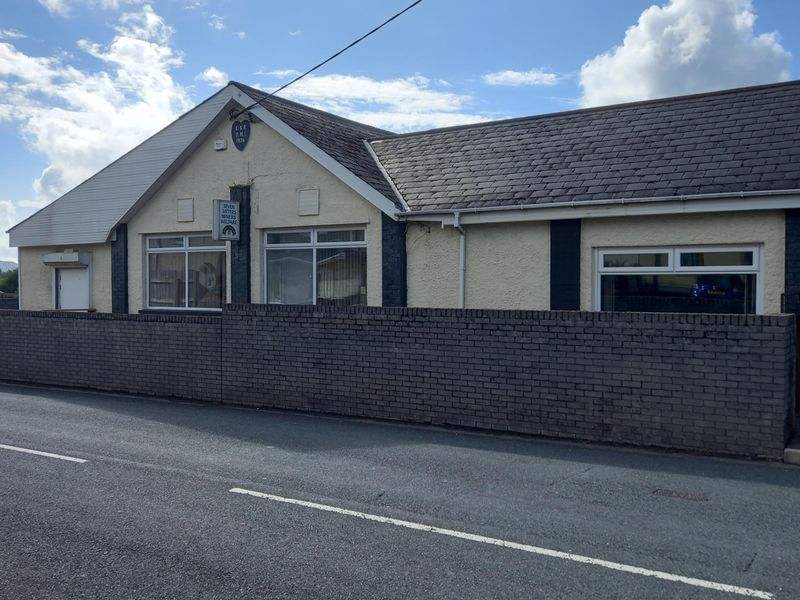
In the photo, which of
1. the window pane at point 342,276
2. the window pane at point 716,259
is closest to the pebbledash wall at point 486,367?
the window pane at point 716,259

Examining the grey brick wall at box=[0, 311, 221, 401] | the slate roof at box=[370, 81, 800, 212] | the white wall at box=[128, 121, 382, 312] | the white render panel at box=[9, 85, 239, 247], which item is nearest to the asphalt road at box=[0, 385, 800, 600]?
the grey brick wall at box=[0, 311, 221, 401]

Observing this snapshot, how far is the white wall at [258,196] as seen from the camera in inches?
573

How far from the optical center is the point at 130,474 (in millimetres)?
7426

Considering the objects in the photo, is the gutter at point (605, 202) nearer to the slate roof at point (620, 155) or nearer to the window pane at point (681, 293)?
the slate roof at point (620, 155)

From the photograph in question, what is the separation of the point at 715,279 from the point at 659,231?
3.55ft

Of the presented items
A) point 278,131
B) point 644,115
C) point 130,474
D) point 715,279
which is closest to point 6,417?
point 130,474

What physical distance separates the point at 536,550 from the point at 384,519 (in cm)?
128

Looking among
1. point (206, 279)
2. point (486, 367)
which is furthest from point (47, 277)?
point (486, 367)

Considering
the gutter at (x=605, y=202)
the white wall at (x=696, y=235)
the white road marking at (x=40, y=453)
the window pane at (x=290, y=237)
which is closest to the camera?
the white road marking at (x=40, y=453)

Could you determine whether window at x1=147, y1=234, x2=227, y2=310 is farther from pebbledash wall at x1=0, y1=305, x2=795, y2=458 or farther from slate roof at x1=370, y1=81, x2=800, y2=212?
slate roof at x1=370, y1=81, x2=800, y2=212

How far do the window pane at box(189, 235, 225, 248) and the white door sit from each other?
12.2 ft

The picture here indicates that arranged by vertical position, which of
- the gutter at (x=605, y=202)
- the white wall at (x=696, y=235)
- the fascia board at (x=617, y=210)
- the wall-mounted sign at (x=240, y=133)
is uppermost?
the wall-mounted sign at (x=240, y=133)

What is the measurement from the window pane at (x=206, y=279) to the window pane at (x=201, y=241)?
0.60 ft

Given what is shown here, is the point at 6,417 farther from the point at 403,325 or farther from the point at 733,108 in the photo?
the point at 733,108
